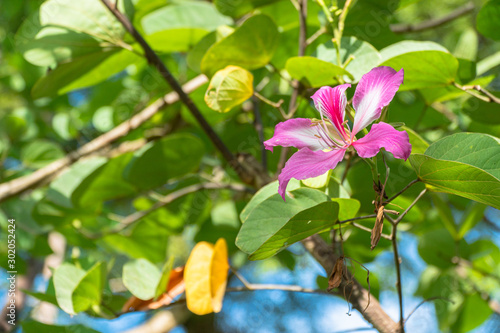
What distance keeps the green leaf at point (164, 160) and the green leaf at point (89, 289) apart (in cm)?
18

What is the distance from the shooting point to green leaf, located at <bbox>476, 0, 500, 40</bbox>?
0.58 meters

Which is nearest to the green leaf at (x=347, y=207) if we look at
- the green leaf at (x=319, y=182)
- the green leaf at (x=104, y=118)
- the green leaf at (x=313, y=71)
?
the green leaf at (x=319, y=182)

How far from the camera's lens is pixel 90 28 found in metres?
0.63

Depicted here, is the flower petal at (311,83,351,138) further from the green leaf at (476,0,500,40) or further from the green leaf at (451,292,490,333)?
the green leaf at (451,292,490,333)

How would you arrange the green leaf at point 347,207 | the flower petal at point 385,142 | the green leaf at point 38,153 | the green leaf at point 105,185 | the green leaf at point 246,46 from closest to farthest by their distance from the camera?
the flower petal at point 385,142, the green leaf at point 347,207, the green leaf at point 246,46, the green leaf at point 105,185, the green leaf at point 38,153

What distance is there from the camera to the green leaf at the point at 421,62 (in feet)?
1.59

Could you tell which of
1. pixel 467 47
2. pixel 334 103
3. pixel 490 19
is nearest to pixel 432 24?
pixel 467 47

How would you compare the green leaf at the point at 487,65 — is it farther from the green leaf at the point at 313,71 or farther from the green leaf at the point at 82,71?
the green leaf at the point at 82,71

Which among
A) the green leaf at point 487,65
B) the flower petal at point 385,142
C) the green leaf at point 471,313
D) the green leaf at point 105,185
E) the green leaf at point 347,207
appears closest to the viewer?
the flower petal at point 385,142

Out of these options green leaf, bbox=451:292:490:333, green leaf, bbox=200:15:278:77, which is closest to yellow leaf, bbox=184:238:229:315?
green leaf, bbox=200:15:278:77

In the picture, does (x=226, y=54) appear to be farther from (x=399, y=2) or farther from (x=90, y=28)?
(x=399, y=2)

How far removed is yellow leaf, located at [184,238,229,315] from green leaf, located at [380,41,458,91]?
0.31 metres

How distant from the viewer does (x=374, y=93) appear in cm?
35

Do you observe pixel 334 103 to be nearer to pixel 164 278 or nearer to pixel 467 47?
pixel 164 278
